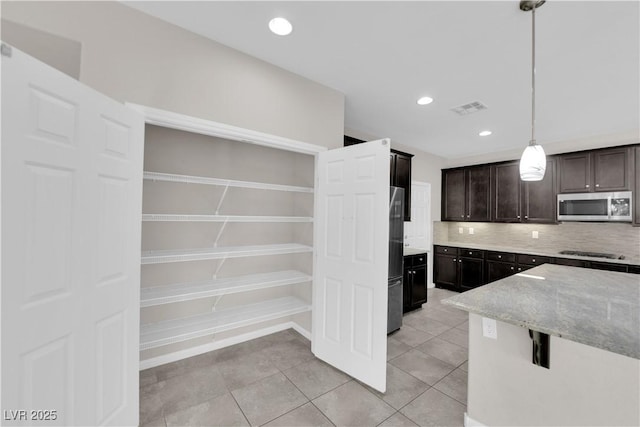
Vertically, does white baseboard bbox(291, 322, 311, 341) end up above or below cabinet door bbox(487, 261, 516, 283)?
below


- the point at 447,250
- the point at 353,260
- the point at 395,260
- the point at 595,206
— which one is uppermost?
the point at 595,206

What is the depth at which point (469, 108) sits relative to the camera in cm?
325

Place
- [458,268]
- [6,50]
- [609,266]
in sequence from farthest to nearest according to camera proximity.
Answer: [458,268]
[609,266]
[6,50]

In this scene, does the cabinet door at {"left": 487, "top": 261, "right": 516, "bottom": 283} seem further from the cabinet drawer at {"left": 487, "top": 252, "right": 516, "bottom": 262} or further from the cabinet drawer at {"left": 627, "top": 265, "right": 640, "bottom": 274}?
the cabinet drawer at {"left": 627, "top": 265, "right": 640, "bottom": 274}

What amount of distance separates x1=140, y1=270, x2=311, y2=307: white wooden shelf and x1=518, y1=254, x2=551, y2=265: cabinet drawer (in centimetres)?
368

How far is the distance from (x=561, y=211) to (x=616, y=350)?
12.8 feet

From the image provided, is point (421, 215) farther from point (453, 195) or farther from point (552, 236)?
point (552, 236)

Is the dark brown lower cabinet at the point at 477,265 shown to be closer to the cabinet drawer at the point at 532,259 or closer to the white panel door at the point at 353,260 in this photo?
the cabinet drawer at the point at 532,259

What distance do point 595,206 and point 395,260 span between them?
3123 millimetres

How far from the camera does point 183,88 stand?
2006mm

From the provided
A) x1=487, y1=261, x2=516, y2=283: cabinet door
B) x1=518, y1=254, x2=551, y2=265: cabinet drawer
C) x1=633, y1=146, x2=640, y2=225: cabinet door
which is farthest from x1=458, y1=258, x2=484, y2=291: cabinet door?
x1=633, y1=146, x2=640, y2=225: cabinet door

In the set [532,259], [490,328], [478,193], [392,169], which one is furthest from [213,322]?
[478,193]

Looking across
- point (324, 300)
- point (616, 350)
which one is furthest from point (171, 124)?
point (616, 350)

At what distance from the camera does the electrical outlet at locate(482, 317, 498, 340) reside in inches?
69.3
